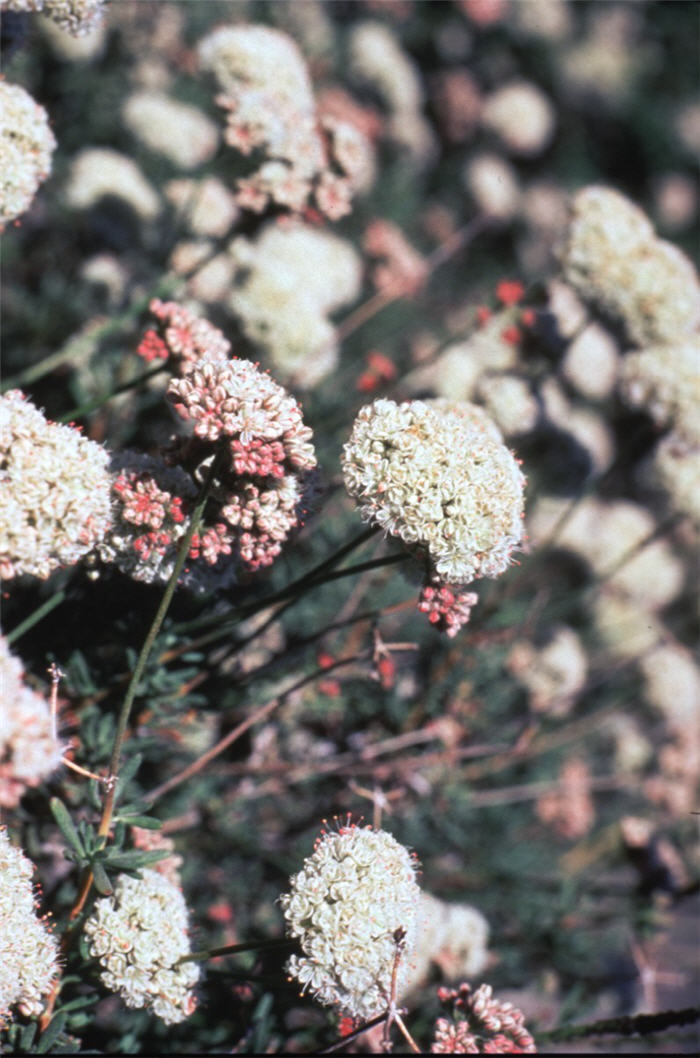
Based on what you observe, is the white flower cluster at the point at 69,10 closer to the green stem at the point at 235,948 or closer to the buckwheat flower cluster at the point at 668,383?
the buckwheat flower cluster at the point at 668,383

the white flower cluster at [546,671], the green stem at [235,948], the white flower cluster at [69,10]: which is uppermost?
the white flower cluster at [69,10]

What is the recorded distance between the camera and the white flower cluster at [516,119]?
8.11 m

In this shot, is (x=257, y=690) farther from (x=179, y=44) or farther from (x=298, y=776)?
(x=179, y=44)

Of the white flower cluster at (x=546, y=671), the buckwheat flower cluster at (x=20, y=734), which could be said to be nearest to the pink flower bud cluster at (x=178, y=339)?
the buckwheat flower cluster at (x=20, y=734)

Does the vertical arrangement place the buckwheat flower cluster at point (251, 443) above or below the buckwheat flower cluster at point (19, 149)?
below

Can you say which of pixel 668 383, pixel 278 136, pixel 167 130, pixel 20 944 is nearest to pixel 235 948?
pixel 20 944

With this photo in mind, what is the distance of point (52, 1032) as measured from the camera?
7.94 ft

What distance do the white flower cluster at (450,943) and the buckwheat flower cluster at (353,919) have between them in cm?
102

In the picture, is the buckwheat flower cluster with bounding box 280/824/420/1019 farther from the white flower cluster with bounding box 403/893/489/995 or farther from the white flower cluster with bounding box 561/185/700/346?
the white flower cluster with bounding box 561/185/700/346

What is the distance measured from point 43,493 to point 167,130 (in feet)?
12.5

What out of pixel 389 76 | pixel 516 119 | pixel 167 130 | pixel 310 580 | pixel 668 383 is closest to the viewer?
pixel 310 580

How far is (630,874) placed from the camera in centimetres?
580

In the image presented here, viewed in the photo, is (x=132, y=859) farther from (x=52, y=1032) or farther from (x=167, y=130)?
(x=167, y=130)

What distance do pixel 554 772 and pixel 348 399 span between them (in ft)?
8.37
